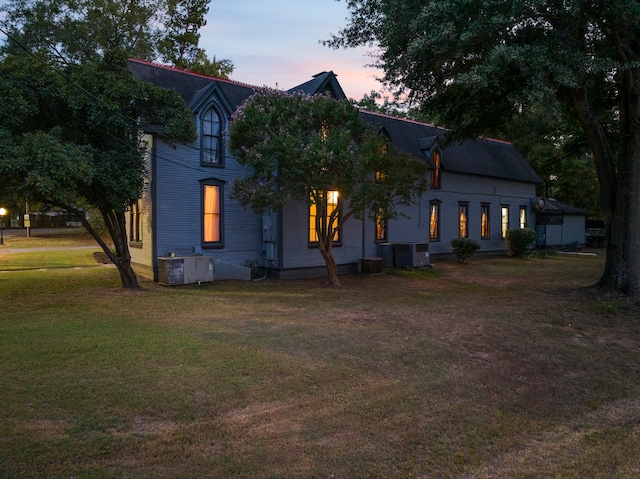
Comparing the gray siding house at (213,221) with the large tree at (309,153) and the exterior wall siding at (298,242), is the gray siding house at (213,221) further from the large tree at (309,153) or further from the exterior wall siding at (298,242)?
the large tree at (309,153)

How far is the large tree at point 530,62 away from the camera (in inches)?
380

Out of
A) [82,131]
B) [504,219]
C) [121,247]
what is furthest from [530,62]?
[504,219]

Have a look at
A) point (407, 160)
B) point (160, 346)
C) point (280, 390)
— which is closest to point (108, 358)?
point (160, 346)

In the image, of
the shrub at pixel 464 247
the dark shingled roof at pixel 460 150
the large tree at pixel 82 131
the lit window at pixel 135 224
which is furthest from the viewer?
the dark shingled roof at pixel 460 150

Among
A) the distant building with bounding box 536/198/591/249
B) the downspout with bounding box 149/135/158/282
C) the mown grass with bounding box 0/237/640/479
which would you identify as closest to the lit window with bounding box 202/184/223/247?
the downspout with bounding box 149/135/158/282

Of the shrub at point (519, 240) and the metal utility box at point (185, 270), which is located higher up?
the shrub at point (519, 240)

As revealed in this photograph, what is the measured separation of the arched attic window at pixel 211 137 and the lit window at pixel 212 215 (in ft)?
2.86

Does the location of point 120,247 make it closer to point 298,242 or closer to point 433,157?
point 298,242

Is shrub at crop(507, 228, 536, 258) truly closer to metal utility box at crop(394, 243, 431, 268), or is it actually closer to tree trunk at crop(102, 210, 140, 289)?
metal utility box at crop(394, 243, 431, 268)

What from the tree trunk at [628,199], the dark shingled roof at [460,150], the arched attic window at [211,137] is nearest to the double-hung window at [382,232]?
the dark shingled roof at [460,150]

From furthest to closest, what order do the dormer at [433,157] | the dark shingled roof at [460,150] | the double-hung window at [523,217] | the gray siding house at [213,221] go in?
the double-hung window at [523,217], the dormer at [433,157], the dark shingled roof at [460,150], the gray siding house at [213,221]

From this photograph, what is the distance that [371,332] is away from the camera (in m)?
8.16

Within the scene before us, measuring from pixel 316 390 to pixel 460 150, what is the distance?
21.6 metres

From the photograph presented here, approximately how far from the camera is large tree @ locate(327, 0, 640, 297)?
9.65 metres
